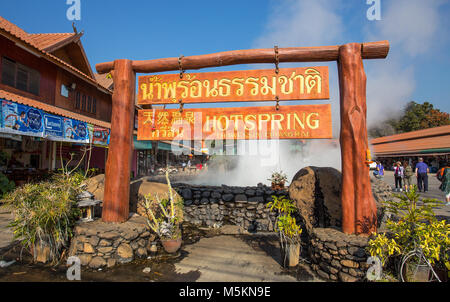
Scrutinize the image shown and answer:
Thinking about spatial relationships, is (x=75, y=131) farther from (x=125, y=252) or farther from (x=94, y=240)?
(x=125, y=252)

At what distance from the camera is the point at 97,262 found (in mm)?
4098

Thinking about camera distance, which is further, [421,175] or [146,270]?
[421,175]

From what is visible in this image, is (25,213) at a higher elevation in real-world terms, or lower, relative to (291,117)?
lower

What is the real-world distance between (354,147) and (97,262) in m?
4.76

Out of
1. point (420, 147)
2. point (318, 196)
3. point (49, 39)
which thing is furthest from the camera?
point (420, 147)

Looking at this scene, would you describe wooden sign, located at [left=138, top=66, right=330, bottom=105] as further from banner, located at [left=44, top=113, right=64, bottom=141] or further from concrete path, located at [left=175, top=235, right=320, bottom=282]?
banner, located at [left=44, top=113, right=64, bottom=141]

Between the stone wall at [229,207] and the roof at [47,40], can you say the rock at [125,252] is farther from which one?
the roof at [47,40]

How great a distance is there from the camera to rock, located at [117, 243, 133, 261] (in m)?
4.27

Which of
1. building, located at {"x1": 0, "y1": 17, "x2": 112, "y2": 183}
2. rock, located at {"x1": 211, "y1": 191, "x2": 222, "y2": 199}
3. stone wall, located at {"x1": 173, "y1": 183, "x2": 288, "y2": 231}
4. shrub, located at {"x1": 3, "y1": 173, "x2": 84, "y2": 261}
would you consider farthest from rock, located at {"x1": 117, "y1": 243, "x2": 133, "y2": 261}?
building, located at {"x1": 0, "y1": 17, "x2": 112, "y2": 183}

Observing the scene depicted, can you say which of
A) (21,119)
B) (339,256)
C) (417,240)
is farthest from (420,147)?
(21,119)

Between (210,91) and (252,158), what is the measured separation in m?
Answer: 11.3

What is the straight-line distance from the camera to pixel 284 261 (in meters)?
4.20
